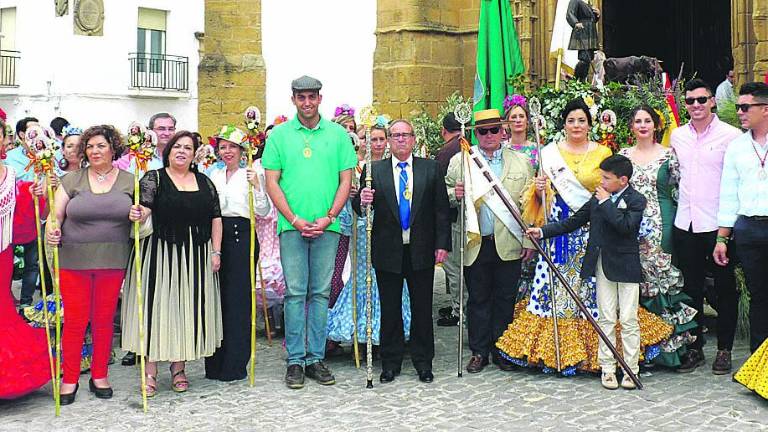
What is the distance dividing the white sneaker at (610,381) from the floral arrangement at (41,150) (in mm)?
3890

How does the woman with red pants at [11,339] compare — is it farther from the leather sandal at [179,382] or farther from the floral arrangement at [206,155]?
the floral arrangement at [206,155]

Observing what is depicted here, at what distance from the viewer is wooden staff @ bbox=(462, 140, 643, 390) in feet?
22.5

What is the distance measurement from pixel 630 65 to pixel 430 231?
15.7ft

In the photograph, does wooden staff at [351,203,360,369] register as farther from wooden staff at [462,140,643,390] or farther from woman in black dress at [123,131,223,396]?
woman in black dress at [123,131,223,396]

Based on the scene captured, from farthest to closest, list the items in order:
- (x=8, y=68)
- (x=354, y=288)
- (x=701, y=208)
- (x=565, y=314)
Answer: (x=8, y=68)
(x=354, y=288)
(x=565, y=314)
(x=701, y=208)

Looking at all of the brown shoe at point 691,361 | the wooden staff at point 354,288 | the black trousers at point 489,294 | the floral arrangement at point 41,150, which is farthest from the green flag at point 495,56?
the floral arrangement at point 41,150

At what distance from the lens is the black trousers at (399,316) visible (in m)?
7.25

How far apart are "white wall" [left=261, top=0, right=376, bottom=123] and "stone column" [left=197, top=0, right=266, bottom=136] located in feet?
0.57

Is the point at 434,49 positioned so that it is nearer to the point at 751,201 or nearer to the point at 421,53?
the point at 421,53

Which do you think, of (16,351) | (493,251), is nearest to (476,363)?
(493,251)

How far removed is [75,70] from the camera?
86.3ft

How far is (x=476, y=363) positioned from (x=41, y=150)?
10.9 feet

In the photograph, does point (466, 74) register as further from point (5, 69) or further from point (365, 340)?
point (5, 69)

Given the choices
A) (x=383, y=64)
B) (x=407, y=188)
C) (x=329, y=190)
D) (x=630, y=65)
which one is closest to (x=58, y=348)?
(x=329, y=190)
